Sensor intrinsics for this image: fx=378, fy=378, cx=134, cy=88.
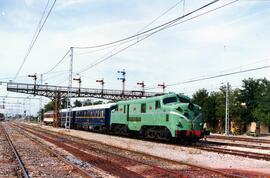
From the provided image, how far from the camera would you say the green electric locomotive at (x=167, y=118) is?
2348cm

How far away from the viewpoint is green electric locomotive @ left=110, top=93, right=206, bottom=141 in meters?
23.5

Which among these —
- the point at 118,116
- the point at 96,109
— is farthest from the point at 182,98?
the point at 96,109

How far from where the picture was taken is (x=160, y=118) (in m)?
25.3

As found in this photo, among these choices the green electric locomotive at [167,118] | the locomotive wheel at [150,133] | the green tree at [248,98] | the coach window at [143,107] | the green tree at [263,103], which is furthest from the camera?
the green tree at [248,98]

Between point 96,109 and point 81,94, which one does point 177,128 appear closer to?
point 96,109

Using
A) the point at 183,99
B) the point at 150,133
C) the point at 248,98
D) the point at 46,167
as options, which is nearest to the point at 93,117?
the point at 150,133

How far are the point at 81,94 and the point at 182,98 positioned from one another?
1925 inches

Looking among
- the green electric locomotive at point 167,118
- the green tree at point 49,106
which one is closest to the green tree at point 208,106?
the green electric locomotive at point 167,118

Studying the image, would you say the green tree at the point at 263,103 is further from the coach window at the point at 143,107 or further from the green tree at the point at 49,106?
the green tree at the point at 49,106

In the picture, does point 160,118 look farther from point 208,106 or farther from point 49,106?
point 49,106

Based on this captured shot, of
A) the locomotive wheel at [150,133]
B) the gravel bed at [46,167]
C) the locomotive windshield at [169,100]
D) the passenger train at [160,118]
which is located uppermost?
the locomotive windshield at [169,100]

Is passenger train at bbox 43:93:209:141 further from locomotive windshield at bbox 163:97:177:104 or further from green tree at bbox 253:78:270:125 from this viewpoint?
green tree at bbox 253:78:270:125

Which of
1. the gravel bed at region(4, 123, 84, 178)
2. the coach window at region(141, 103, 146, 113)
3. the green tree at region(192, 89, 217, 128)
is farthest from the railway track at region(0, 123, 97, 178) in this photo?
the green tree at region(192, 89, 217, 128)

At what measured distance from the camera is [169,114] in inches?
952
